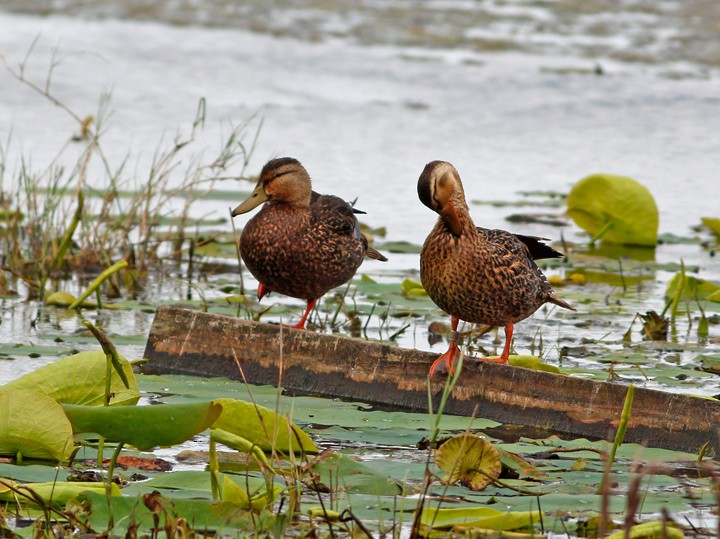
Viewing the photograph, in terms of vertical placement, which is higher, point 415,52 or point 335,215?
point 415,52

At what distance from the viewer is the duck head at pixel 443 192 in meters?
5.17

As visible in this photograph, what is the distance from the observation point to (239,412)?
435cm

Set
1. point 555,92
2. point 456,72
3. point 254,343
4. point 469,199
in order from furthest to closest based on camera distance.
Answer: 1. point 456,72
2. point 555,92
3. point 469,199
4. point 254,343

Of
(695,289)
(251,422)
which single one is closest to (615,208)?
(695,289)

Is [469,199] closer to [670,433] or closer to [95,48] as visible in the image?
[670,433]

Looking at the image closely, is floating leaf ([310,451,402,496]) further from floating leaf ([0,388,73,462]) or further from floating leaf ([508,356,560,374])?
floating leaf ([508,356,560,374])

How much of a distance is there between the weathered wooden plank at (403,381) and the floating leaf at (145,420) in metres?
1.07

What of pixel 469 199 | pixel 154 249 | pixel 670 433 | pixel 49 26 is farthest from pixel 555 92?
pixel 670 433

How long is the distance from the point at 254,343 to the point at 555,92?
35.7 feet

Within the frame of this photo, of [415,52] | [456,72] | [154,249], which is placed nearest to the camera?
[154,249]

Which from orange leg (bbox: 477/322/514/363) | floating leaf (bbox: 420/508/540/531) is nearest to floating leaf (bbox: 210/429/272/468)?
floating leaf (bbox: 420/508/540/531)

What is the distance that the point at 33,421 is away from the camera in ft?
14.0

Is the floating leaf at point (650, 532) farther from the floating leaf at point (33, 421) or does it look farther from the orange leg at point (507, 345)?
the orange leg at point (507, 345)

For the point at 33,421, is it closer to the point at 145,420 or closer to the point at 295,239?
the point at 145,420
